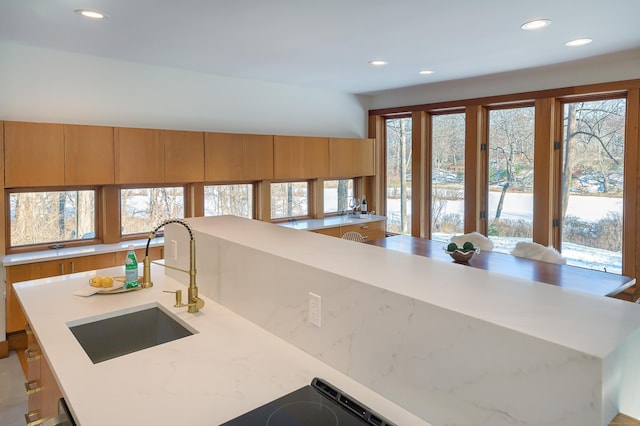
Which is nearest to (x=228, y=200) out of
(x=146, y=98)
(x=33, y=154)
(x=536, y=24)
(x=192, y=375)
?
(x=146, y=98)

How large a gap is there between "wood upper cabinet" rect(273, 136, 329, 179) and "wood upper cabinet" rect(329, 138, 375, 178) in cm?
13

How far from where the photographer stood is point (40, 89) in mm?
3750

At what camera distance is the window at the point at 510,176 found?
4766 millimetres

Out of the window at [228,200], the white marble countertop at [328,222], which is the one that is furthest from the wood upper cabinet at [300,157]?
the white marble countertop at [328,222]

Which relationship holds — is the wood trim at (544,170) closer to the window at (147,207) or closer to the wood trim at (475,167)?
the wood trim at (475,167)

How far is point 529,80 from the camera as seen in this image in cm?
459

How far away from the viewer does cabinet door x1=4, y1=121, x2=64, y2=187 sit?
11.1 feet

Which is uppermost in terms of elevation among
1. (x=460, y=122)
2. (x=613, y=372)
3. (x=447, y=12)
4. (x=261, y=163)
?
(x=447, y=12)

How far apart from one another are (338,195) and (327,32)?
10.4ft

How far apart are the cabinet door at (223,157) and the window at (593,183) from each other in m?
3.44

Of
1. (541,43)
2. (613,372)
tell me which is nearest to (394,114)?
(541,43)

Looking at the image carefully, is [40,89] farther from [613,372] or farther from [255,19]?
[613,372]

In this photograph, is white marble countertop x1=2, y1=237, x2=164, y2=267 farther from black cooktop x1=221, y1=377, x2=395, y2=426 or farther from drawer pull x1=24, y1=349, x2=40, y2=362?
black cooktop x1=221, y1=377, x2=395, y2=426

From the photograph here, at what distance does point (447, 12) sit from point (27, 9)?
2.68 meters
